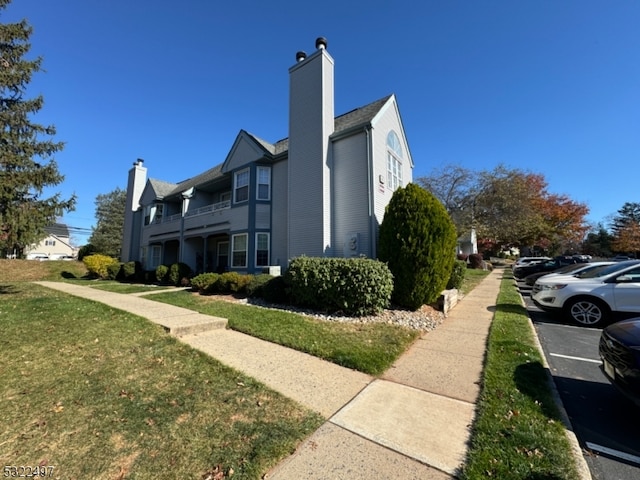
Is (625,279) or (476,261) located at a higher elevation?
(476,261)

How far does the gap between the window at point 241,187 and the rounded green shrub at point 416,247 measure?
29.5 feet

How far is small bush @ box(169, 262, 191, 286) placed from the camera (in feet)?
50.4

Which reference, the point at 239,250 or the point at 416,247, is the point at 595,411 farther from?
the point at 239,250

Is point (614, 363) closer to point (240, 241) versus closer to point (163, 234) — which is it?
point (240, 241)

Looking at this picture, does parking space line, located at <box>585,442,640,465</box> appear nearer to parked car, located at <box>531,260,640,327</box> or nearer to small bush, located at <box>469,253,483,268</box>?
parked car, located at <box>531,260,640,327</box>

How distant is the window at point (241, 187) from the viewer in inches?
607

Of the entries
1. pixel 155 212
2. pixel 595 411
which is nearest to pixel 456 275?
pixel 595 411

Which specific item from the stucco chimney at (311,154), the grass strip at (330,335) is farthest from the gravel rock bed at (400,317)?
the stucco chimney at (311,154)

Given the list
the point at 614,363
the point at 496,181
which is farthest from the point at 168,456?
the point at 496,181

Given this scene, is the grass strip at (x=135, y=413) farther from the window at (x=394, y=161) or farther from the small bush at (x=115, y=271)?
the small bush at (x=115, y=271)

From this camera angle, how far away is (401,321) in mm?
7664

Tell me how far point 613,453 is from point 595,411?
955mm

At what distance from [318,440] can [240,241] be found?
13.3m

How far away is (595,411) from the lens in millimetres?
3484
